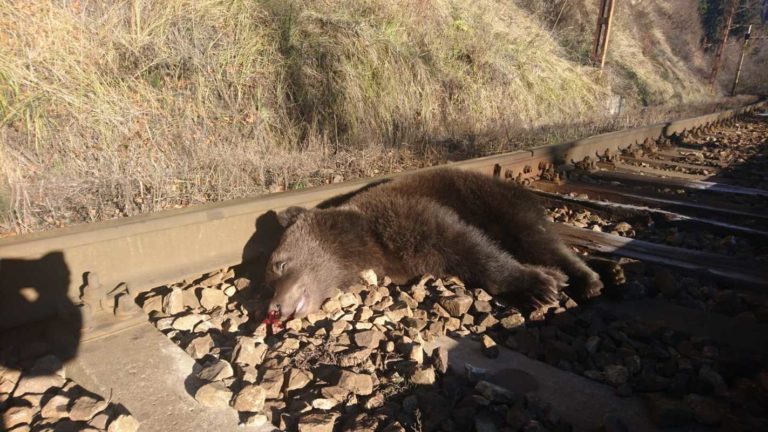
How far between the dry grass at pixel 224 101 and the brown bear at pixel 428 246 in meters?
1.14

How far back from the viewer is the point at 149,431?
1.68 m

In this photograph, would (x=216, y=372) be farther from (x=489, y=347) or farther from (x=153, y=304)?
(x=489, y=347)

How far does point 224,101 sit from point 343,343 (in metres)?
4.40

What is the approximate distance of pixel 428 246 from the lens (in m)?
3.19

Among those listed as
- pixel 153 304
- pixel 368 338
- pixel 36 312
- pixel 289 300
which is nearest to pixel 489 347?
pixel 368 338

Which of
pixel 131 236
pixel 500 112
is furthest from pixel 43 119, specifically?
pixel 500 112

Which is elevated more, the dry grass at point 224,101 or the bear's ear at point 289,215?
the dry grass at point 224,101

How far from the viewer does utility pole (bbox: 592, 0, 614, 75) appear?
14633 millimetres

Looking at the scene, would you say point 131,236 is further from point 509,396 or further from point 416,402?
point 509,396

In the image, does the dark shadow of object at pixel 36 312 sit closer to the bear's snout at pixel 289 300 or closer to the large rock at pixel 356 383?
the bear's snout at pixel 289 300

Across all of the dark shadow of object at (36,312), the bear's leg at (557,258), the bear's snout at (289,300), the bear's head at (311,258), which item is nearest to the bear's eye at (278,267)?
the bear's head at (311,258)

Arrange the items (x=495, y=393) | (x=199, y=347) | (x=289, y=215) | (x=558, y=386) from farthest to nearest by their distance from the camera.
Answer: (x=289, y=215), (x=199, y=347), (x=558, y=386), (x=495, y=393)

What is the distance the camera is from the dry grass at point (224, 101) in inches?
153

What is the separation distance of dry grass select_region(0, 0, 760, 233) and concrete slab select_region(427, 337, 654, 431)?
2.37 m
